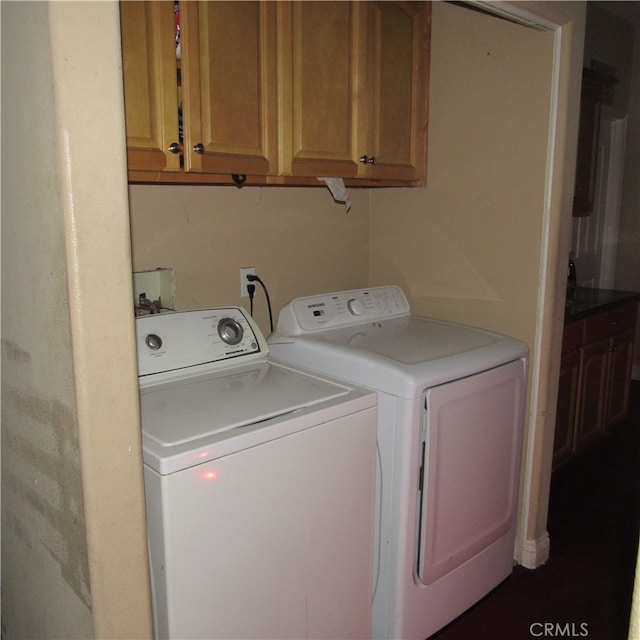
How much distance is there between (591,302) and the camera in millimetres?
3266

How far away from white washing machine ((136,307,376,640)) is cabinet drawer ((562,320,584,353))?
159 centimetres

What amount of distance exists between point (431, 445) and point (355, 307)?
2.39 feet

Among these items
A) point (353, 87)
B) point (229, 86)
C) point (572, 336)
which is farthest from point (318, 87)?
point (572, 336)

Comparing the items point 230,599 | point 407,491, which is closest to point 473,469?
point 407,491

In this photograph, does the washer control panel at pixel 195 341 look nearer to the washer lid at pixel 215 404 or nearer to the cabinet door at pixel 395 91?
the washer lid at pixel 215 404

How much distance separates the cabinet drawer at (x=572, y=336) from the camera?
9.43 ft

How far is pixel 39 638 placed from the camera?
1.43 metres

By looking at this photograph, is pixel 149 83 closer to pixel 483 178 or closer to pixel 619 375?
pixel 483 178

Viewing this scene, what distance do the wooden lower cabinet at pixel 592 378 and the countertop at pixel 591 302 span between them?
0.04 m

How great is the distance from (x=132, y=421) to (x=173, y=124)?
2.92 feet

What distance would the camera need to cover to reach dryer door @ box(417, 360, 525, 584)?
5.95ft

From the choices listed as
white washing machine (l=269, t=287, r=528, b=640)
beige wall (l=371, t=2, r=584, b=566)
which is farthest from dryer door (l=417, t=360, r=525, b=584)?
beige wall (l=371, t=2, r=584, b=566)

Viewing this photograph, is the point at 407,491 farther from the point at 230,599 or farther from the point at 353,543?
the point at 230,599
